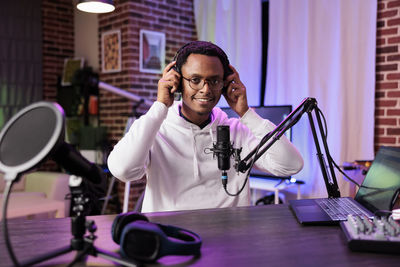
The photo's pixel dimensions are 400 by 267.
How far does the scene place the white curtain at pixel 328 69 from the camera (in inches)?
122

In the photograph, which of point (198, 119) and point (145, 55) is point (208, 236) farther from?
point (145, 55)

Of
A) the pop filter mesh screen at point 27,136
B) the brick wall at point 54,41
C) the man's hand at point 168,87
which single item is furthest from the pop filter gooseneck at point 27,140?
the brick wall at point 54,41

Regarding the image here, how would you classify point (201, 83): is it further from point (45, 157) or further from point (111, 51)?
point (111, 51)

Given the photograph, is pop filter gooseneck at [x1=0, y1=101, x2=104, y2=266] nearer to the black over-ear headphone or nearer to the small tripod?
the small tripod

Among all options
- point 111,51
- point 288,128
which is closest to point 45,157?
point 288,128

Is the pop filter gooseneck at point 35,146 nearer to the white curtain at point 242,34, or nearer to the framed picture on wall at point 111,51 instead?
the white curtain at point 242,34

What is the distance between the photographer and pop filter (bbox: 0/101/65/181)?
699 mm

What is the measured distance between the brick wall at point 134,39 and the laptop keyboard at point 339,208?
3017 mm

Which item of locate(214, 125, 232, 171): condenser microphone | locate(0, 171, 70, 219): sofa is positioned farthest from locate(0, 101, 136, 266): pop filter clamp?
locate(0, 171, 70, 219): sofa

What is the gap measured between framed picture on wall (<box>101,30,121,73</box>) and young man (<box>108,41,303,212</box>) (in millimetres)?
2694

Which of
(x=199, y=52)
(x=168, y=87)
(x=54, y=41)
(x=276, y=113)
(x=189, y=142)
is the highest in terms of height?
(x=54, y=41)

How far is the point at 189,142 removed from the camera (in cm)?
169

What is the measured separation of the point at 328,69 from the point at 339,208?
245cm

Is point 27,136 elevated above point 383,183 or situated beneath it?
elevated above
